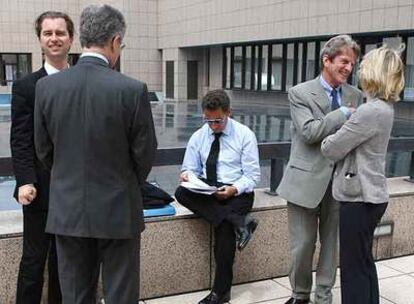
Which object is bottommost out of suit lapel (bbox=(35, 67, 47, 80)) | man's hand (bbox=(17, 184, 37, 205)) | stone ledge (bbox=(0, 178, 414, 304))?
stone ledge (bbox=(0, 178, 414, 304))

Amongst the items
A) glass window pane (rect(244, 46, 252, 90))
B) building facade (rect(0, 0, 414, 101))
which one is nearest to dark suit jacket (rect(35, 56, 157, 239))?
building facade (rect(0, 0, 414, 101))

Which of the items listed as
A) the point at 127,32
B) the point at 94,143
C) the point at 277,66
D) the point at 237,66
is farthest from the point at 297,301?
the point at 127,32

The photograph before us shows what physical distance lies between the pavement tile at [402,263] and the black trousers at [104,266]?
118 inches

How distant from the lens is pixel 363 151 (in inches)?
120

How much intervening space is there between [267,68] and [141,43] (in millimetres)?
10970

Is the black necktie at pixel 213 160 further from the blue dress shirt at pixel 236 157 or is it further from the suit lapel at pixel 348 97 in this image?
the suit lapel at pixel 348 97

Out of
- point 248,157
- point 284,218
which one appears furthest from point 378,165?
point 284,218

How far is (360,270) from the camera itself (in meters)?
3.21

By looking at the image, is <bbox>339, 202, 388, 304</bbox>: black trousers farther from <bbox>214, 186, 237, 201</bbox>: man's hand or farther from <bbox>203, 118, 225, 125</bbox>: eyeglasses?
<bbox>203, 118, 225, 125</bbox>: eyeglasses

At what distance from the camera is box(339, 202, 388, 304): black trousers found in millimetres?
3096

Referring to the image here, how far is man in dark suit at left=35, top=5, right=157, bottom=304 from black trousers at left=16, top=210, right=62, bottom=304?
26.1 inches

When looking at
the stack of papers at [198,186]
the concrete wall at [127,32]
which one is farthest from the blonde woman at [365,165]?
the concrete wall at [127,32]

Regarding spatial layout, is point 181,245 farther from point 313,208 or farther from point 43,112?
point 43,112

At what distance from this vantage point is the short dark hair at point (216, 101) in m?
3.76
